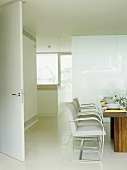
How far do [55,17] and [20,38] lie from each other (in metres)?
1.63

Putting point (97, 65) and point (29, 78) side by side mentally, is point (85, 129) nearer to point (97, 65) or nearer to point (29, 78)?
point (29, 78)

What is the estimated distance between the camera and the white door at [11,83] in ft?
13.8

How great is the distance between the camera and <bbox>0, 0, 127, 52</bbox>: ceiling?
4656 millimetres

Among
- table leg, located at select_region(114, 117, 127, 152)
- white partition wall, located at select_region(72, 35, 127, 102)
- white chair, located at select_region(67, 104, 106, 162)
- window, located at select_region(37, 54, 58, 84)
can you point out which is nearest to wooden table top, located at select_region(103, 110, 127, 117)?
white chair, located at select_region(67, 104, 106, 162)

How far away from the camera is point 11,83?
439 centimetres

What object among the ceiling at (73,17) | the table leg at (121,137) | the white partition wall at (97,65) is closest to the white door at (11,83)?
the ceiling at (73,17)

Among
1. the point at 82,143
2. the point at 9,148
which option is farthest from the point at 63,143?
the point at 9,148

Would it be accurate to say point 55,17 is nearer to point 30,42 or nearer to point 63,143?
point 30,42

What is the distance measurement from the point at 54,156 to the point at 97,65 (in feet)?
13.0

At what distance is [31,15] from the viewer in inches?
213

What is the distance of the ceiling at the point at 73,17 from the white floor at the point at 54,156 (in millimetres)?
2521

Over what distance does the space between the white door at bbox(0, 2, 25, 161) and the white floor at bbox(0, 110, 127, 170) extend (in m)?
0.25

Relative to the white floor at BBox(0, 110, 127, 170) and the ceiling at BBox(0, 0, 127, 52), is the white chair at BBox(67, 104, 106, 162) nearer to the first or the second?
the white floor at BBox(0, 110, 127, 170)

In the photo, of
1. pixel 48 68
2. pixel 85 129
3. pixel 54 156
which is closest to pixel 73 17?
pixel 85 129
